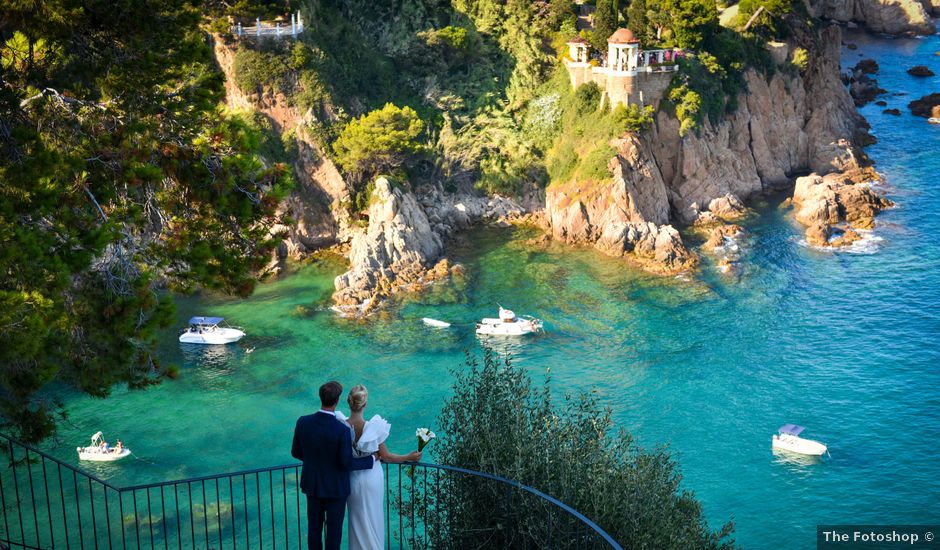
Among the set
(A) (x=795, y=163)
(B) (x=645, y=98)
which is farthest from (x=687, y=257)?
(A) (x=795, y=163)

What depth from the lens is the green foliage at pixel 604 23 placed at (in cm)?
4812

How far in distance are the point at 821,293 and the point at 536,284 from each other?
11.8 meters

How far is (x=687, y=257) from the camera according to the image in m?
43.5

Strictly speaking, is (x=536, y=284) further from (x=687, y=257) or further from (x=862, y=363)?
(x=862, y=363)

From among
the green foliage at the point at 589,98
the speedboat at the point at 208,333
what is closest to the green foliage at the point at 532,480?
the speedboat at the point at 208,333

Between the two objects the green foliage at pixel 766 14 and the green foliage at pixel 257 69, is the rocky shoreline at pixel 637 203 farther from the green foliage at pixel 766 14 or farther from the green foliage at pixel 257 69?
the green foliage at pixel 766 14

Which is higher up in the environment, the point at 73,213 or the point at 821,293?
the point at 73,213

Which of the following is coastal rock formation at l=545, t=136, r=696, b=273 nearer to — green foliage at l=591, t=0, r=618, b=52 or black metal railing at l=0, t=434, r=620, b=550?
green foliage at l=591, t=0, r=618, b=52

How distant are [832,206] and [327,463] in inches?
1605

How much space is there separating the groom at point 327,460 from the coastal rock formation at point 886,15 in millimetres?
83022

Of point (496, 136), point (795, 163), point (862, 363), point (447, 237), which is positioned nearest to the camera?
point (862, 363)

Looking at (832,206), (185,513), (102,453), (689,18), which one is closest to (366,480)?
(185,513)

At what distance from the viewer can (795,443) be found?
98.4 feet

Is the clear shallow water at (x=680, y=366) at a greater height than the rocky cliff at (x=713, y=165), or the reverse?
the rocky cliff at (x=713, y=165)
